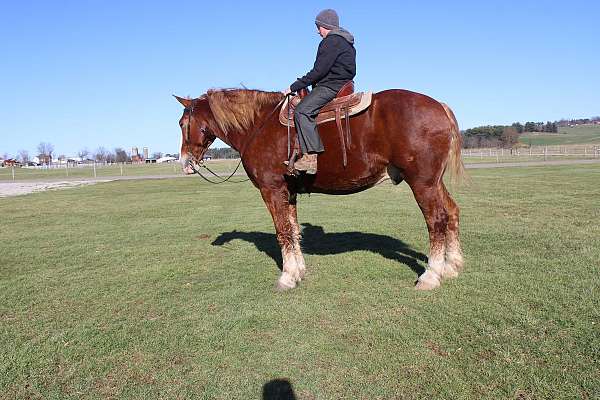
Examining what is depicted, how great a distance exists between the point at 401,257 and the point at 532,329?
3566mm

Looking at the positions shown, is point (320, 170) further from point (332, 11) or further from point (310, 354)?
point (310, 354)

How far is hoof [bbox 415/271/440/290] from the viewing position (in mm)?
6215

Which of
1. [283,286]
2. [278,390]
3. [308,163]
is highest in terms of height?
[308,163]

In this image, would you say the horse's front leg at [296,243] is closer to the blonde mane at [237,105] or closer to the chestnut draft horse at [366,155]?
the chestnut draft horse at [366,155]

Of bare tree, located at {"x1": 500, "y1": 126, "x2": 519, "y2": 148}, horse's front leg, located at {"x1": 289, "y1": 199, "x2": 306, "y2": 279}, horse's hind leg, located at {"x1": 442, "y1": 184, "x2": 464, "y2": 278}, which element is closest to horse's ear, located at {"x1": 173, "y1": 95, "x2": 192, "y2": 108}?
horse's front leg, located at {"x1": 289, "y1": 199, "x2": 306, "y2": 279}

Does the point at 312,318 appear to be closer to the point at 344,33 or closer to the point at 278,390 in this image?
the point at 278,390

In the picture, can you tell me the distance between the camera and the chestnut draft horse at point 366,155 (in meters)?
6.26

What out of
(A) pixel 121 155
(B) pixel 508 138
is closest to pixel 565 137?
(B) pixel 508 138

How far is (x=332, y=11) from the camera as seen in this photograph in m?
6.49

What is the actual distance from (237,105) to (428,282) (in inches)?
164

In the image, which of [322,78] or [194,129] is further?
[194,129]

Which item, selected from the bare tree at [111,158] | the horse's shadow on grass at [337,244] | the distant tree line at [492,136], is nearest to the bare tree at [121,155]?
the bare tree at [111,158]

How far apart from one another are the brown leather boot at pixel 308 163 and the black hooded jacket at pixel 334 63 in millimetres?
1044

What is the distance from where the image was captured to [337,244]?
9.70 meters
